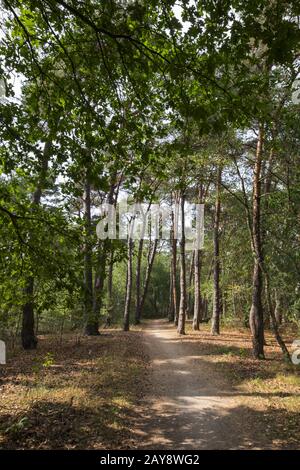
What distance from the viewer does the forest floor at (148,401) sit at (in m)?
6.52

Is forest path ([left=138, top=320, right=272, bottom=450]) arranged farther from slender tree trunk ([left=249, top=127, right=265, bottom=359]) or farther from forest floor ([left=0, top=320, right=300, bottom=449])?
slender tree trunk ([left=249, top=127, right=265, bottom=359])

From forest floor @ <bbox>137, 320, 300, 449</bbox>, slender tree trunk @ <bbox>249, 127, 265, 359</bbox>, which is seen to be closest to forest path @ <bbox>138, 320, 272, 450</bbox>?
forest floor @ <bbox>137, 320, 300, 449</bbox>

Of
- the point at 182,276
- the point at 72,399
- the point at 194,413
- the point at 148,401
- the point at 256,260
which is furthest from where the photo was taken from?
the point at 182,276

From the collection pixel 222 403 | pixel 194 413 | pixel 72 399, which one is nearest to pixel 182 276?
pixel 222 403

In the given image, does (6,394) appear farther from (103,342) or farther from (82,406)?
(103,342)

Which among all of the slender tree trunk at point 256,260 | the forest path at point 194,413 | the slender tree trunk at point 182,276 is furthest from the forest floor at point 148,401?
the slender tree trunk at point 182,276

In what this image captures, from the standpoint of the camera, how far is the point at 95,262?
6.65m

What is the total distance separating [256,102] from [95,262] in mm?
3877

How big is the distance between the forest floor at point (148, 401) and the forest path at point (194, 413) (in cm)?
2

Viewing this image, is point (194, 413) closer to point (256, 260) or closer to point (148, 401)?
point (148, 401)

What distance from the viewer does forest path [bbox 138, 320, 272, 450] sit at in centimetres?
658

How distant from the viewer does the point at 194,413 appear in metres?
8.05

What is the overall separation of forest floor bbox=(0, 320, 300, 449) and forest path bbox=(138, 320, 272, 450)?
2cm

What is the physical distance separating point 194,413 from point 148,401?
138 cm
